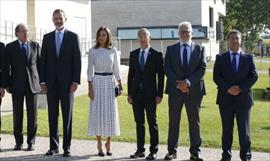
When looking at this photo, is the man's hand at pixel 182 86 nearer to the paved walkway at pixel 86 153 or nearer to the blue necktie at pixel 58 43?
the paved walkway at pixel 86 153

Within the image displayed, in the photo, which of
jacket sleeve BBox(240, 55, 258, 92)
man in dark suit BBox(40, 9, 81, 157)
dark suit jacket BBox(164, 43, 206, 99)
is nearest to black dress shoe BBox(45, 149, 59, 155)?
man in dark suit BBox(40, 9, 81, 157)

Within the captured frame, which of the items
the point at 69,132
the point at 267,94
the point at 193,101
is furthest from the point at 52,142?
the point at 267,94

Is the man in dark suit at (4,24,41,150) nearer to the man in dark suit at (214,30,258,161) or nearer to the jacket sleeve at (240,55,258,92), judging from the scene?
the man in dark suit at (214,30,258,161)

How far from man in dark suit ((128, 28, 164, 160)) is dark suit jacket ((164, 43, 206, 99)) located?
0.25 m

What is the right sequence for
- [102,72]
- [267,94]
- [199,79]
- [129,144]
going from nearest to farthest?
1. [199,79]
2. [102,72]
3. [129,144]
4. [267,94]

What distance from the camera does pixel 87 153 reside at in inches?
A: 330

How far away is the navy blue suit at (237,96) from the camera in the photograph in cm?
750

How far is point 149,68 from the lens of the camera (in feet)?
26.1

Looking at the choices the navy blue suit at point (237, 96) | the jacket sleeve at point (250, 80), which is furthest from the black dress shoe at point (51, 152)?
the jacket sleeve at point (250, 80)

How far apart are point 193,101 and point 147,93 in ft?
2.39

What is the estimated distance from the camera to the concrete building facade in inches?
1988

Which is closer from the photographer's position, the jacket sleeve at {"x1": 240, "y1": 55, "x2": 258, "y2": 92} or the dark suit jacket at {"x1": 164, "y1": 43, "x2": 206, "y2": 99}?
the jacket sleeve at {"x1": 240, "y1": 55, "x2": 258, "y2": 92}

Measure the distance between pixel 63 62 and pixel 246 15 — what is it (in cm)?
7877

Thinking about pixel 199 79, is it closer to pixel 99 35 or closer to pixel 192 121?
pixel 192 121
